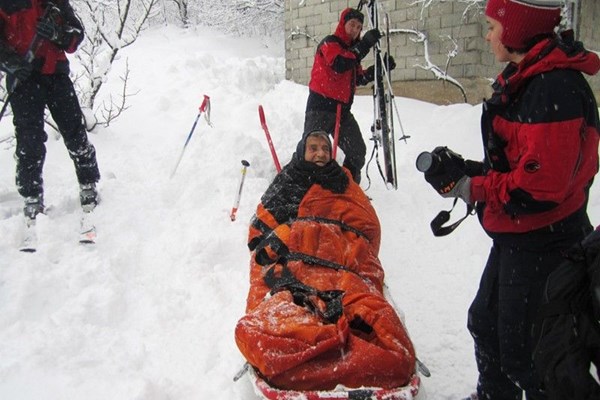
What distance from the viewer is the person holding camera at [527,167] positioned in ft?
5.12

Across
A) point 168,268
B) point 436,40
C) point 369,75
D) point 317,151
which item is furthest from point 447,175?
point 436,40

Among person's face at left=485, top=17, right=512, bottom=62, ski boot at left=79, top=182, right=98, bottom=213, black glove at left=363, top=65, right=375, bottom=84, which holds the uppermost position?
person's face at left=485, top=17, right=512, bottom=62

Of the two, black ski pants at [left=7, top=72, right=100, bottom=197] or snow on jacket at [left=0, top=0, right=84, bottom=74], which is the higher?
snow on jacket at [left=0, top=0, right=84, bottom=74]

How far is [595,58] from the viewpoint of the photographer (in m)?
1.63

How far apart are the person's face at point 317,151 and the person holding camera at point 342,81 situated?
1.02 meters

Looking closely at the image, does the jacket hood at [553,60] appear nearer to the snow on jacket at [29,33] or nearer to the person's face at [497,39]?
the person's face at [497,39]

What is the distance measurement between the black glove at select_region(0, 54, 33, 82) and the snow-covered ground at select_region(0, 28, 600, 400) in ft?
3.47

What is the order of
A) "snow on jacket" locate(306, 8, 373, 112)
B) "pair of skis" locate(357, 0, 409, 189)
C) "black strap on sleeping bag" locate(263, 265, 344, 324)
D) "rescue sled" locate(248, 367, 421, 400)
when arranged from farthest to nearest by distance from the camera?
"pair of skis" locate(357, 0, 409, 189) < "snow on jacket" locate(306, 8, 373, 112) < "black strap on sleeping bag" locate(263, 265, 344, 324) < "rescue sled" locate(248, 367, 421, 400)

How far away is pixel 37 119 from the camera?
3.52 m

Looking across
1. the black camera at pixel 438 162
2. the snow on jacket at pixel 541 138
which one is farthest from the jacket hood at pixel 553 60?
the black camera at pixel 438 162

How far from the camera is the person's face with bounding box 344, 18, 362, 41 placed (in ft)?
14.7

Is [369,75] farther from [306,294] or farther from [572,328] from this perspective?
[572,328]

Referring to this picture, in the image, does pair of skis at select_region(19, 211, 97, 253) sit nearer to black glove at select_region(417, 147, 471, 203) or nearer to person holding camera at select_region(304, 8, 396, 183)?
A: person holding camera at select_region(304, 8, 396, 183)

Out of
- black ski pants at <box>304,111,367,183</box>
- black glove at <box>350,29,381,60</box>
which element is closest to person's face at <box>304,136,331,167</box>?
black ski pants at <box>304,111,367,183</box>
